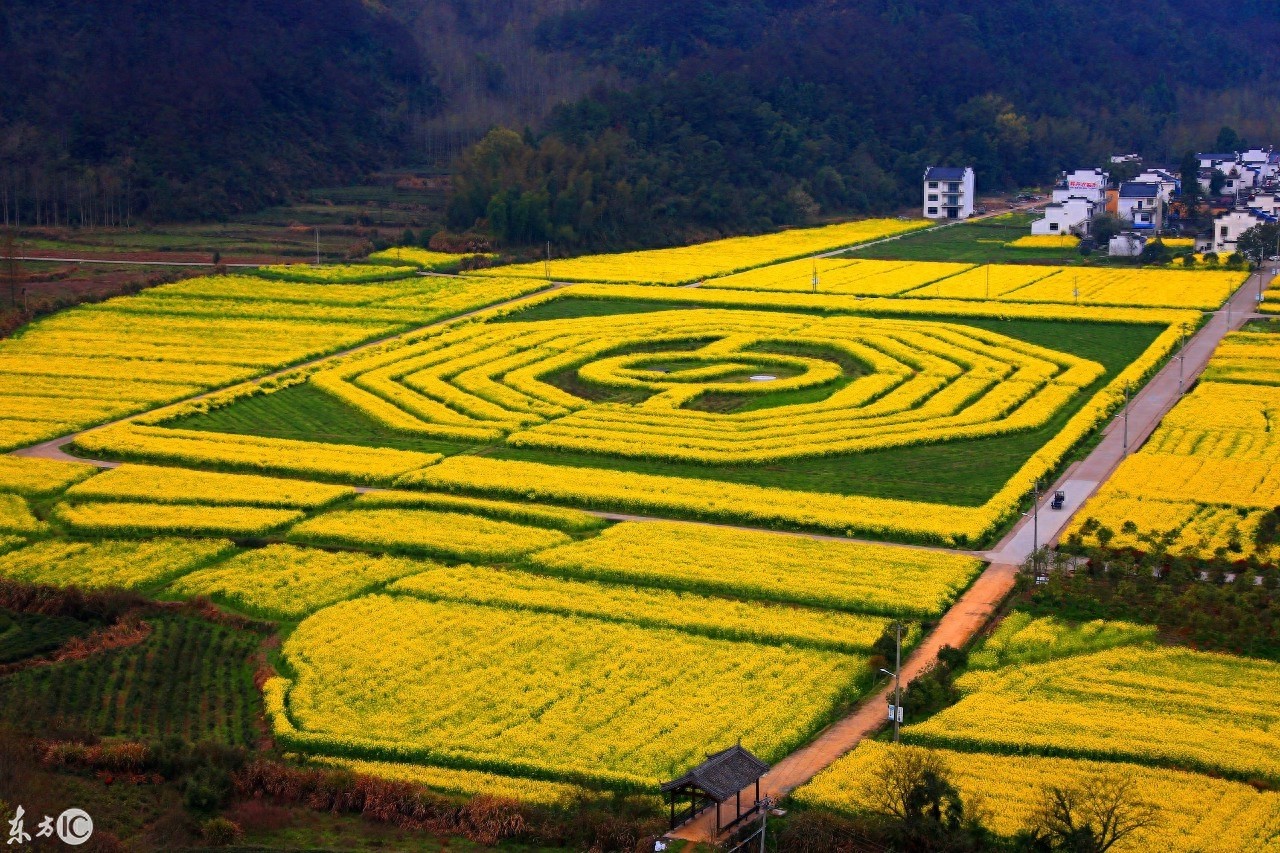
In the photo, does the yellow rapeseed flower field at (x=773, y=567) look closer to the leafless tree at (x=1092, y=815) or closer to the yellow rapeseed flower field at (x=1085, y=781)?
the yellow rapeseed flower field at (x=1085, y=781)

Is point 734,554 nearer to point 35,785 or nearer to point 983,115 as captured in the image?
point 35,785

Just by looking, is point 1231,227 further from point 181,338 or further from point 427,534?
point 427,534

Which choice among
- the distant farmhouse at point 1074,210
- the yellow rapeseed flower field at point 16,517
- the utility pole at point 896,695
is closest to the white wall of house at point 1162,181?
the distant farmhouse at point 1074,210

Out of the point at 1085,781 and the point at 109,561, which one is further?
the point at 109,561

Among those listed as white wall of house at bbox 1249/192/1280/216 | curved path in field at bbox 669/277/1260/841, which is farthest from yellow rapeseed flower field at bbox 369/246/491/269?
white wall of house at bbox 1249/192/1280/216

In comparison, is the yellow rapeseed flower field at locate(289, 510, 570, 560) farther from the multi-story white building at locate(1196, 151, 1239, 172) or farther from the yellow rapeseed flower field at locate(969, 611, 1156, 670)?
the multi-story white building at locate(1196, 151, 1239, 172)

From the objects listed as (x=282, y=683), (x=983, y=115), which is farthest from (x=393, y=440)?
(x=983, y=115)

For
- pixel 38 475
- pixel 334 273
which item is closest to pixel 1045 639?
pixel 38 475
